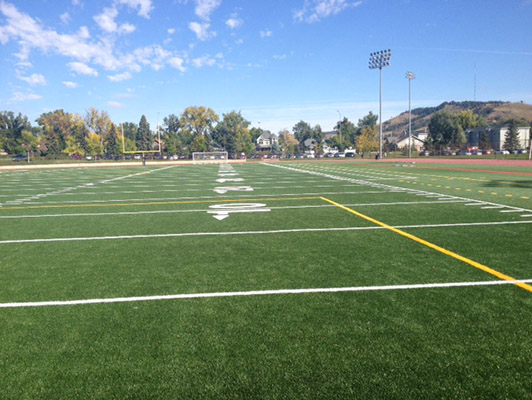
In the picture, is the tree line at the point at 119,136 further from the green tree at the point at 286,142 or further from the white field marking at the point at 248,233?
the white field marking at the point at 248,233

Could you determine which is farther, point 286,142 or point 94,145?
point 286,142

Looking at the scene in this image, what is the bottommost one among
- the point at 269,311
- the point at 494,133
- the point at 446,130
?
the point at 269,311

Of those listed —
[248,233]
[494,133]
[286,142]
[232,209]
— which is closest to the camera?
[248,233]

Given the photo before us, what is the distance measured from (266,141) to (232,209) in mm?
137246

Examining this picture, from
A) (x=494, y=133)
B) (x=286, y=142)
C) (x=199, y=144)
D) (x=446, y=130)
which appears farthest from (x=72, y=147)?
(x=494, y=133)

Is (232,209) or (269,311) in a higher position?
(232,209)

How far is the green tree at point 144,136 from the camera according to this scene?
320 feet

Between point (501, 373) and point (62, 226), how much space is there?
321 inches

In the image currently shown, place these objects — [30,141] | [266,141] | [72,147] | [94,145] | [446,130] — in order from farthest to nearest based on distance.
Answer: [266,141] < [446,130] < [30,141] < [72,147] < [94,145]

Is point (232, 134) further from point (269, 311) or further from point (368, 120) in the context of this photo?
point (269, 311)

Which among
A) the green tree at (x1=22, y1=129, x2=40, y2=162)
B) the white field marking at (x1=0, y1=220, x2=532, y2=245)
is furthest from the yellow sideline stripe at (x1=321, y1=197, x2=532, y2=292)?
the green tree at (x1=22, y1=129, x2=40, y2=162)

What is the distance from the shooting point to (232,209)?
10000mm

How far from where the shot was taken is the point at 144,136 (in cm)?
9944

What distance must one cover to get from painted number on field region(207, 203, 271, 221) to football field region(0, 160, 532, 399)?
65.7 inches
